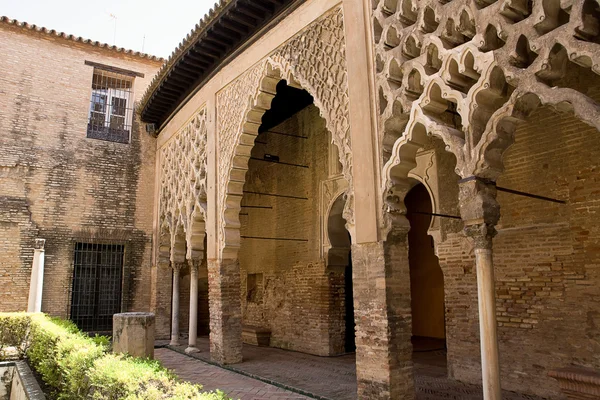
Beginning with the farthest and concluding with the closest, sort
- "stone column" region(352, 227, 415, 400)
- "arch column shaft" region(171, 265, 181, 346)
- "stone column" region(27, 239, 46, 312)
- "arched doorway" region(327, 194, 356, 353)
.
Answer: "arch column shaft" region(171, 265, 181, 346) < "stone column" region(27, 239, 46, 312) < "arched doorway" region(327, 194, 356, 353) < "stone column" region(352, 227, 415, 400)

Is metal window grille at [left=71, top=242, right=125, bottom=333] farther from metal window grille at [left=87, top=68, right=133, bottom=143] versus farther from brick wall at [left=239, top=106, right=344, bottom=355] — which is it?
brick wall at [left=239, top=106, right=344, bottom=355]

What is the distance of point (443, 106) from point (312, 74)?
2.75 meters

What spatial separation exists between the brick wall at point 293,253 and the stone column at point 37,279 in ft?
17.6

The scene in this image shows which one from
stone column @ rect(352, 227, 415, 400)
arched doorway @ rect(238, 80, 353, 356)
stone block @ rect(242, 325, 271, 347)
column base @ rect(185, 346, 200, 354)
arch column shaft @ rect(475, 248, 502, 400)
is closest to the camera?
arch column shaft @ rect(475, 248, 502, 400)

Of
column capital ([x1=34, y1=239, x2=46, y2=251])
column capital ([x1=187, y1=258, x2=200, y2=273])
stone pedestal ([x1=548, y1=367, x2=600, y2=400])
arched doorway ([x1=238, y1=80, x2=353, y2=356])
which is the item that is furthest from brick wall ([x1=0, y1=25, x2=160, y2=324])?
stone pedestal ([x1=548, y1=367, x2=600, y2=400])

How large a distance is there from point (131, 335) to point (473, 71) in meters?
5.54

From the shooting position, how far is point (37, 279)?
502 inches

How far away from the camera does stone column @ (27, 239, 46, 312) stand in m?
12.5

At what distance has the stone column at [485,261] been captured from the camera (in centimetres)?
482

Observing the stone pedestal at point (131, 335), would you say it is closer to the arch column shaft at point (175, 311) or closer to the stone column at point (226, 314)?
the stone column at point (226, 314)

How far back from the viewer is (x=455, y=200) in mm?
8188

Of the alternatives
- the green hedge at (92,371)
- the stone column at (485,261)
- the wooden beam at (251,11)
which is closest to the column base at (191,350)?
the green hedge at (92,371)

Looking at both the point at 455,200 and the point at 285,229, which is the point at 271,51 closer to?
the point at 455,200

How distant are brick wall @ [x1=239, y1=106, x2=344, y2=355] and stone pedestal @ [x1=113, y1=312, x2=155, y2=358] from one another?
16.6ft
